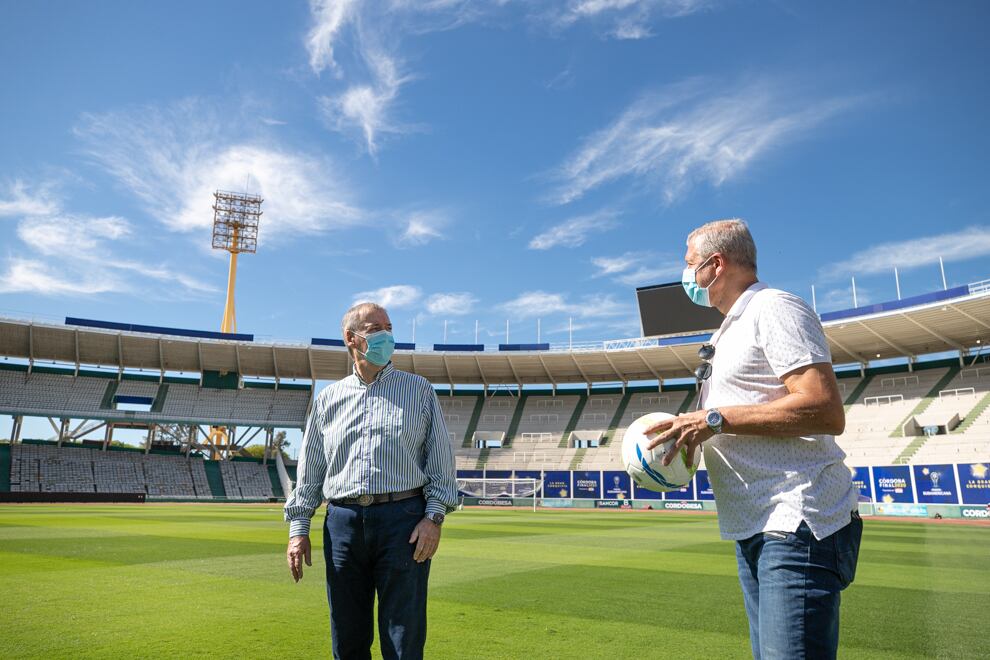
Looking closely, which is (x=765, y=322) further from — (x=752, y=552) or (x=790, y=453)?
(x=752, y=552)

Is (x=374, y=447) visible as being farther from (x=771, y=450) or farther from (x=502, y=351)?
(x=502, y=351)

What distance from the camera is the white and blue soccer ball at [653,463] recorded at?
10.0 ft

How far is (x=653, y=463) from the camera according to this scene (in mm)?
3107

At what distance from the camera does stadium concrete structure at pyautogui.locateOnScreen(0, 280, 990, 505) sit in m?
40.0

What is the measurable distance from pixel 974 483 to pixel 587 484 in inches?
868

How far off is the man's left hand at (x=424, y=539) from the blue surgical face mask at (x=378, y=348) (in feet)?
3.12

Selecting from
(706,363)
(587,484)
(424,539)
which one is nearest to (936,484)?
(587,484)

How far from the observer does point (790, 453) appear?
2.50m

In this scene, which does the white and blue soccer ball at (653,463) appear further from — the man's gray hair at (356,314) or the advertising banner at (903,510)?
the advertising banner at (903,510)

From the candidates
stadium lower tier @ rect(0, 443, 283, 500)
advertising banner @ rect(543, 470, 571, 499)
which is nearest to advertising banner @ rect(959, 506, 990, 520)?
advertising banner @ rect(543, 470, 571, 499)

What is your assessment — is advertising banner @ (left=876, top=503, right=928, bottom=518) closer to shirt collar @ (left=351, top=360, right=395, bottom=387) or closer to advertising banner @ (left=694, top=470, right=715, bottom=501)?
advertising banner @ (left=694, top=470, right=715, bottom=501)

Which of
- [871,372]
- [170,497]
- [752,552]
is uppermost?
[871,372]

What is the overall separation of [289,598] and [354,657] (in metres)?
4.28

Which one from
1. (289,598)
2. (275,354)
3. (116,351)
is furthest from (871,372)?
(116,351)
